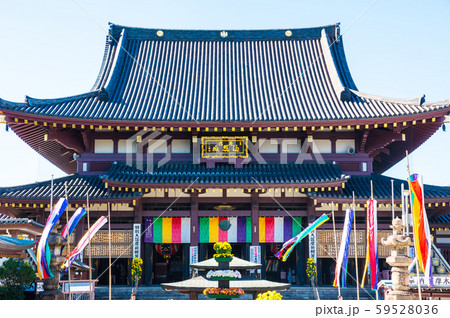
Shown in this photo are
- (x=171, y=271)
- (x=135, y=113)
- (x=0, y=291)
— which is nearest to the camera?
(x=0, y=291)

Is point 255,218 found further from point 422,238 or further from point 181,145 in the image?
point 422,238

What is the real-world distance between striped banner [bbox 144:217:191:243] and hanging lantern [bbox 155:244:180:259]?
325cm

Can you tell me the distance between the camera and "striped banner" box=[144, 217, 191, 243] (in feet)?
84.6

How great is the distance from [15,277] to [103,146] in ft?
31.6

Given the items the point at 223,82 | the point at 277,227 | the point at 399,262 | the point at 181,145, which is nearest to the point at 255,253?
the point at 277,227

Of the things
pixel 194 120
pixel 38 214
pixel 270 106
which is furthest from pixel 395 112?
pixel 38 214

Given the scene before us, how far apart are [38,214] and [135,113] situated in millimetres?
6353

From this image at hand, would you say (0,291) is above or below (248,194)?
below

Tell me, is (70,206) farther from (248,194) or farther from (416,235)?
(416,235)

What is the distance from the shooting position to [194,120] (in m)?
25.8

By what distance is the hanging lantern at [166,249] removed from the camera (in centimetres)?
2902

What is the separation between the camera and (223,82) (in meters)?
30.8

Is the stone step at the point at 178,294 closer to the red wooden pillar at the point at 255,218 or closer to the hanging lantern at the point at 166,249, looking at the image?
the red wooden pillar at the point at 255,218

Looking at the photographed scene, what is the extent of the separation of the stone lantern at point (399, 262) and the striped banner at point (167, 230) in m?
12.2
